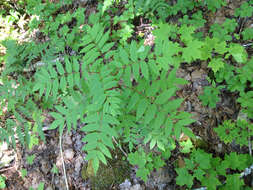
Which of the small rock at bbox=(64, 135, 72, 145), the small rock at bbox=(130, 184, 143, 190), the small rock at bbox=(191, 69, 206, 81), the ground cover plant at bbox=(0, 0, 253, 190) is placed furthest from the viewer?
the small rock at bbox=(64, 135, 72, 145)

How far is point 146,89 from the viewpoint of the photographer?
1.59 metres

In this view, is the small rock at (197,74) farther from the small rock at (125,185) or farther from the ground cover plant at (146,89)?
the small rock at (125,185)

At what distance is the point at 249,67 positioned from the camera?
93.4 inches

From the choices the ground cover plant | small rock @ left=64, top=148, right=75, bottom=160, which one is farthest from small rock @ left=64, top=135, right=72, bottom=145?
the ground cover plant

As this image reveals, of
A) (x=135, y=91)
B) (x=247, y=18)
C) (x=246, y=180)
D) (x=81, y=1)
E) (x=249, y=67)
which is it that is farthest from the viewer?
(x=81, y=1)

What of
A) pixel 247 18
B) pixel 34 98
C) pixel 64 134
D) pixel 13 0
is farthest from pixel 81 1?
pixel 247 18

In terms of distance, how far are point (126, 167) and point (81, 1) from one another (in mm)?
3213

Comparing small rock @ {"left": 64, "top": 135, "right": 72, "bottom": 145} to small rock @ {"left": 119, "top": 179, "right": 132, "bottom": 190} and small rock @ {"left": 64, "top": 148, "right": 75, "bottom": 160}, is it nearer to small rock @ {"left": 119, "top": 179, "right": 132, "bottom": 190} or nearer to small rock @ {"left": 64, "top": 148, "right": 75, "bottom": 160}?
small rock @ {"left": 64, "top": 148, "right": 75, "bottom": 160}

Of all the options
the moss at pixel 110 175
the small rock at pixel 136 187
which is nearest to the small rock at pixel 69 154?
the moss at pixel 110 175

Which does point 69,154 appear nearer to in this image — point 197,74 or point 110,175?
point 110,175

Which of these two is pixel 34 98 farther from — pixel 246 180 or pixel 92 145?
pixel 246 180

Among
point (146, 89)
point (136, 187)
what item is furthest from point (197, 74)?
point (136, 187)

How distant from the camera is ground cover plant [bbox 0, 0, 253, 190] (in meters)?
1.51

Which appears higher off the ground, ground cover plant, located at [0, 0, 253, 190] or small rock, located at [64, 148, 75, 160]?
ground cover plant, located at [0, 0, 253, 190]
